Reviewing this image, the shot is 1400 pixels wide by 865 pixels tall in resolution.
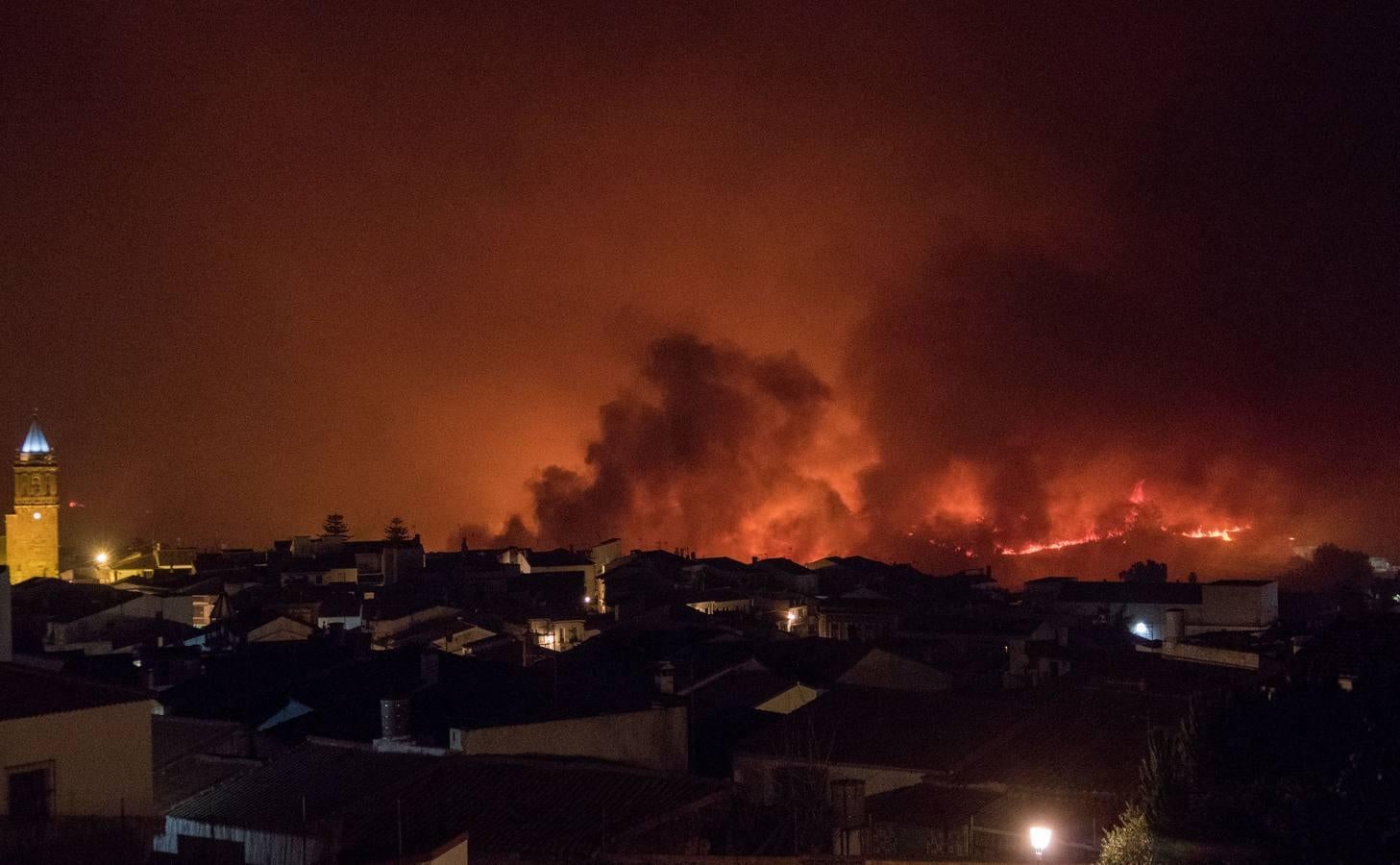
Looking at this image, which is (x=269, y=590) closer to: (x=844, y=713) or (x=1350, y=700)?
(x=844, y=713)

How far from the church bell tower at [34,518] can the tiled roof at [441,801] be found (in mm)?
52228

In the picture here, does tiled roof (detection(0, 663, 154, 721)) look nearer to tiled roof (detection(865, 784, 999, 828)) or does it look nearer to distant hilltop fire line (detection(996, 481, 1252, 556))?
tiled roof (detection(865, 784, 999, 828))

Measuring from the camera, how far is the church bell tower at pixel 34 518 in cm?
6712

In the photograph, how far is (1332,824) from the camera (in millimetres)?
14000

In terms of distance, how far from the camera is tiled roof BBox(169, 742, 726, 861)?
15.7 metres

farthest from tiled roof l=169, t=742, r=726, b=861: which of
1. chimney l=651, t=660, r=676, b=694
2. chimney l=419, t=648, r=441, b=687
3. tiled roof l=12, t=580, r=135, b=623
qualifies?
tiled roof l=12, t=580, r=135, b=623

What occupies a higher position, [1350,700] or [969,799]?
[1350,700]

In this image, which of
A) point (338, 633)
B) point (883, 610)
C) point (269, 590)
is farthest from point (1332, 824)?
point (269, 590)

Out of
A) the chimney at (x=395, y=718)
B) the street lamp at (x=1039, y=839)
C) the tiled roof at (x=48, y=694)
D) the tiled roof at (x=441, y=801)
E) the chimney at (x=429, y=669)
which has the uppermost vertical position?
the tiled roof at (x=48, y=694)

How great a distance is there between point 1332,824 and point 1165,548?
61854 mm

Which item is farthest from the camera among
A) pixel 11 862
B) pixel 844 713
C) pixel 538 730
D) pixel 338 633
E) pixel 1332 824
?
pixel 338 633

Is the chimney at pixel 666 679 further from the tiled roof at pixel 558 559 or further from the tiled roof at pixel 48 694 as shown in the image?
the tiled roof at pixel 558 559

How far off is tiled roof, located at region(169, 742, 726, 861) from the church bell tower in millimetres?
52228

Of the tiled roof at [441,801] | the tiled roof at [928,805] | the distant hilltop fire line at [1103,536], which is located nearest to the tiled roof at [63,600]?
the tiled roof at [441,801]
